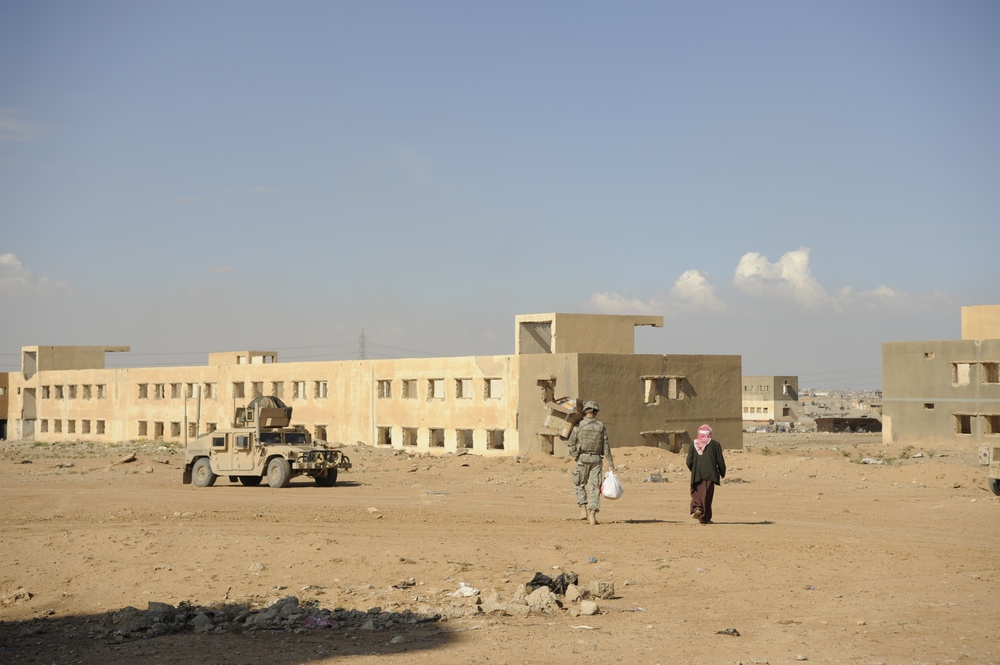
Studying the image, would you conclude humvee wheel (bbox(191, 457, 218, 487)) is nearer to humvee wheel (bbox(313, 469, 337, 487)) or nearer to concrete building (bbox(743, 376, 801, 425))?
humvee wheel (bbox(313, 469, 337, 487))

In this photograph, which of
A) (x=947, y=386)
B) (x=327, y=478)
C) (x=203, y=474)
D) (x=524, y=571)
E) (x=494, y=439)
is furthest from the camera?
(x=947, y=386)

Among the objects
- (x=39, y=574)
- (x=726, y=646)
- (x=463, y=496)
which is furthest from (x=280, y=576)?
(x=463, y=496)

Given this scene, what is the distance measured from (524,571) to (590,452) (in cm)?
367

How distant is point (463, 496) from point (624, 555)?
10.4 meters

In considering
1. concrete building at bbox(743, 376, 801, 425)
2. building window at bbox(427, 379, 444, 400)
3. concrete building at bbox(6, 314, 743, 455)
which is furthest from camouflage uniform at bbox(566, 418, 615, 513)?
concrete building at bbox(743, 376, 801, 425)

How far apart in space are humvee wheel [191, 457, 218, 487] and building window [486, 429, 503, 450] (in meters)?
13.9

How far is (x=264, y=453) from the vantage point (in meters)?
26.4

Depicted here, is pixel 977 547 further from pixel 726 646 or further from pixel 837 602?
pixel 726 646

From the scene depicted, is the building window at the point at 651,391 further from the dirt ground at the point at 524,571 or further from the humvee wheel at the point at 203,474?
the humvee wheel at the point at 203,474

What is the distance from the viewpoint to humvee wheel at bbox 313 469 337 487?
1051 inches

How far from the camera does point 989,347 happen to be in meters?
45.9

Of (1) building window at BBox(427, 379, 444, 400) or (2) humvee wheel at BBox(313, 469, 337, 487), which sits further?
(1) building window at BBox(427, 379, 444, 400)

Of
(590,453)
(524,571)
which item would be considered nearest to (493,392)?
(590,453)

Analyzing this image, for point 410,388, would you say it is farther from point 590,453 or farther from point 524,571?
point 524,571
